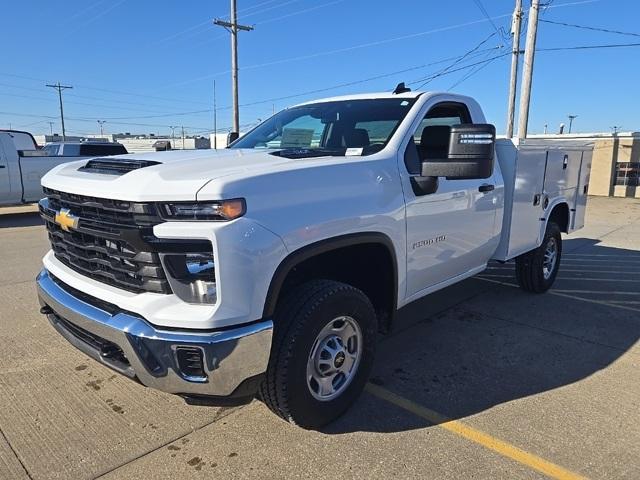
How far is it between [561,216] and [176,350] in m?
5.25

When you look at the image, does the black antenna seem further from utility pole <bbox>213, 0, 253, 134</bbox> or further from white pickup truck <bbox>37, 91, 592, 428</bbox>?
utility pole <bbox>213, 0, 253, 134</bbox>

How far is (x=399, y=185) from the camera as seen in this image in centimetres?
328

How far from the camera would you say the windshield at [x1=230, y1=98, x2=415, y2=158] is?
140 inches

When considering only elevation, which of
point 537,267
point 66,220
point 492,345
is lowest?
point 492,345

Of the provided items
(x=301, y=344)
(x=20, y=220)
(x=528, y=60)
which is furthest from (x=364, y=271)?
(x=528, y=60)

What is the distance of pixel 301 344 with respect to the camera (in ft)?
8.82

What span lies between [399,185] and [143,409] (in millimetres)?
2155

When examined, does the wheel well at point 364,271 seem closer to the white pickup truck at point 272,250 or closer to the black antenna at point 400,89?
the white pickup truck at point 272,250

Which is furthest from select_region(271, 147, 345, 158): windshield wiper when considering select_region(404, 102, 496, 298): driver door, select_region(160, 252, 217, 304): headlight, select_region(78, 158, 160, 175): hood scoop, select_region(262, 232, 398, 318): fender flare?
select_region(160, 252, 217, 304): headlight

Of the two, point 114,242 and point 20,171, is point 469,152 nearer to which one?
point 114,242

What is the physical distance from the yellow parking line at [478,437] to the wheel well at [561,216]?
349 centimetres

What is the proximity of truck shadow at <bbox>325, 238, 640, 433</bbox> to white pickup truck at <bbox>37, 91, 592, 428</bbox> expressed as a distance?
49 cm

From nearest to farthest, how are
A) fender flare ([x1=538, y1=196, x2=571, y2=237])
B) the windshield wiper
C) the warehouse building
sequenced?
the windshield wiper → fender flare ([x1=538, y1=196, x2=571, y2=237]) → the warehouse building

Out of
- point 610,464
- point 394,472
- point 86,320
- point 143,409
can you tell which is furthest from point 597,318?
point 86,320
